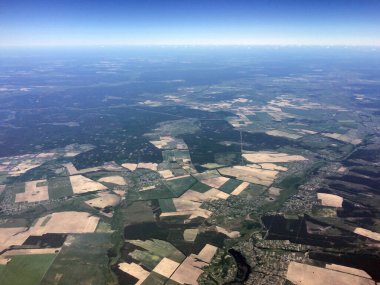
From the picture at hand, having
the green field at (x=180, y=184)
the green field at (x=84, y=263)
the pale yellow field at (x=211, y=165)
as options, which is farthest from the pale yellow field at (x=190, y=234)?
the pale yellow field at (x=211, y=165)

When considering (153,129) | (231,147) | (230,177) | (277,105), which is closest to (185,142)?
(231,147)

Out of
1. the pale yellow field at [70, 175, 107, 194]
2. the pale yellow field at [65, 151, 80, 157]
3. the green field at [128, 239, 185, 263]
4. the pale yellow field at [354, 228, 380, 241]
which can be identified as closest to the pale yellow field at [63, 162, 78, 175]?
the pale yellow field at [70, 175, 107, 194]

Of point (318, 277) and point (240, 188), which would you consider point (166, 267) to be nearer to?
point (318, 277)

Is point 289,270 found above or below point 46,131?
above

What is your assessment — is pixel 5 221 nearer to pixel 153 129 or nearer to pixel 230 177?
pixel 230 177

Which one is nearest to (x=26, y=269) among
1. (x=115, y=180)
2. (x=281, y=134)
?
(x=115, y=180)

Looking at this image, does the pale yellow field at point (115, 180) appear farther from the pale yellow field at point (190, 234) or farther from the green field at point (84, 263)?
the pale yellow field at point (190, 234)
